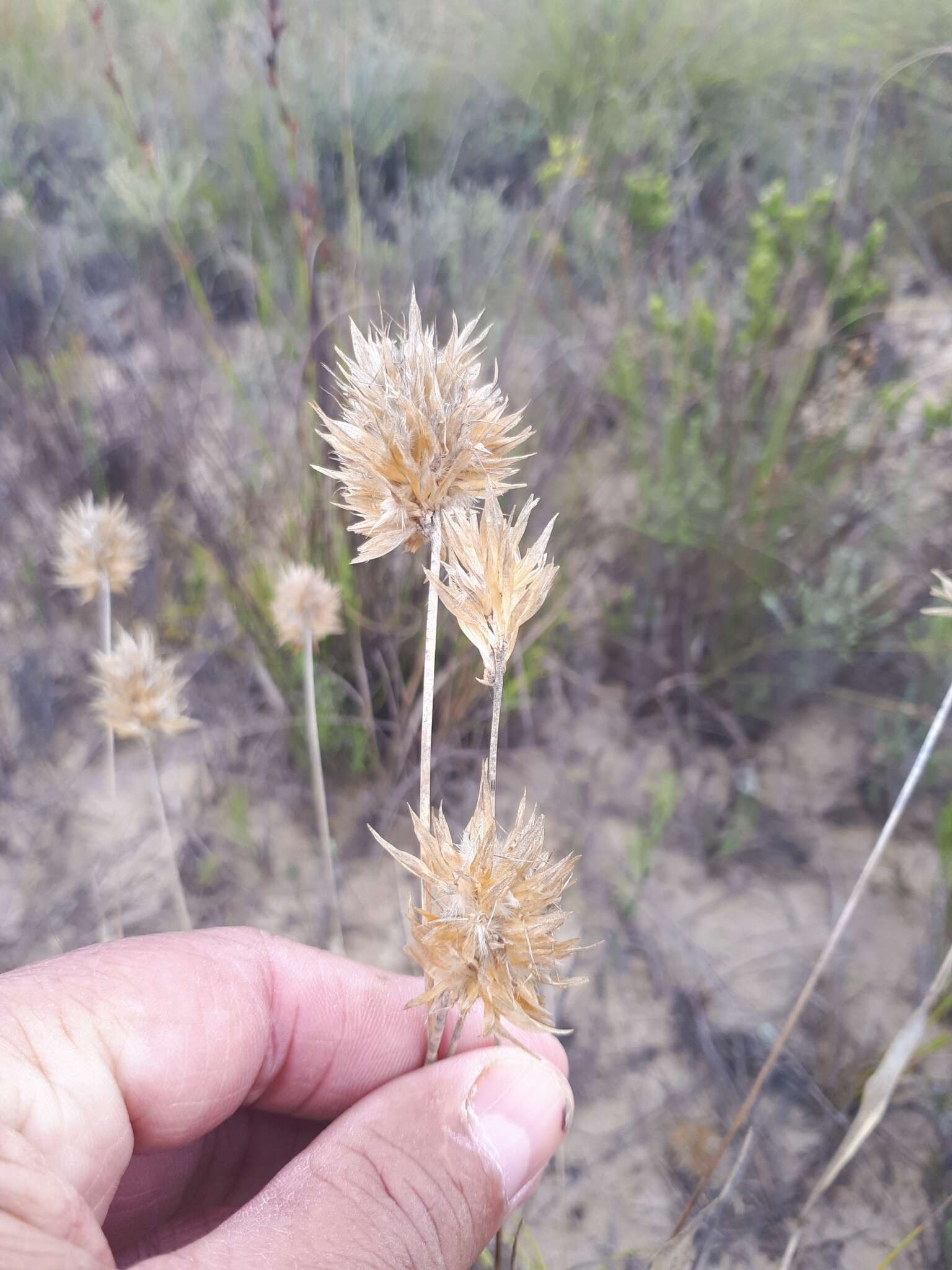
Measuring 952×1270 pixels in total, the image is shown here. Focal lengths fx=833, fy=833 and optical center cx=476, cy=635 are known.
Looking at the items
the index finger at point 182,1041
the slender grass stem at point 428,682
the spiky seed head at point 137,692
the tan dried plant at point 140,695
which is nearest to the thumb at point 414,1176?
the index finger at point 182,1041

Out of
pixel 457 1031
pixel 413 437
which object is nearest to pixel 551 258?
pixel 413 437

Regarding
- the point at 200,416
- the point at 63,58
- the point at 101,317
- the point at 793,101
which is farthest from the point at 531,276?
the point at 63,58

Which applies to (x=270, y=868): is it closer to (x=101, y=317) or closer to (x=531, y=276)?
(x=531, y=276)

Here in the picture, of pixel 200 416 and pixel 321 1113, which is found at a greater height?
pixel 200 416

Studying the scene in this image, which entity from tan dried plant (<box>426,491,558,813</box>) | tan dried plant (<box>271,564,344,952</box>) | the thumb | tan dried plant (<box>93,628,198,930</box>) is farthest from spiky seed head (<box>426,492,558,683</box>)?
tan dried plant (<box>93,628,198,930</box>)

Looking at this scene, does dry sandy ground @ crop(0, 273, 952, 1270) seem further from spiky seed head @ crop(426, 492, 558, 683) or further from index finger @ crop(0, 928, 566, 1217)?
spiky seed head @ crop(426, 492, 558, 683)

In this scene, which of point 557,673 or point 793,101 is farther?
point 793,101

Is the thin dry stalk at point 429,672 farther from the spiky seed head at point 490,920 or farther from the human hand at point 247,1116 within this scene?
the human hand at point 247,1116
